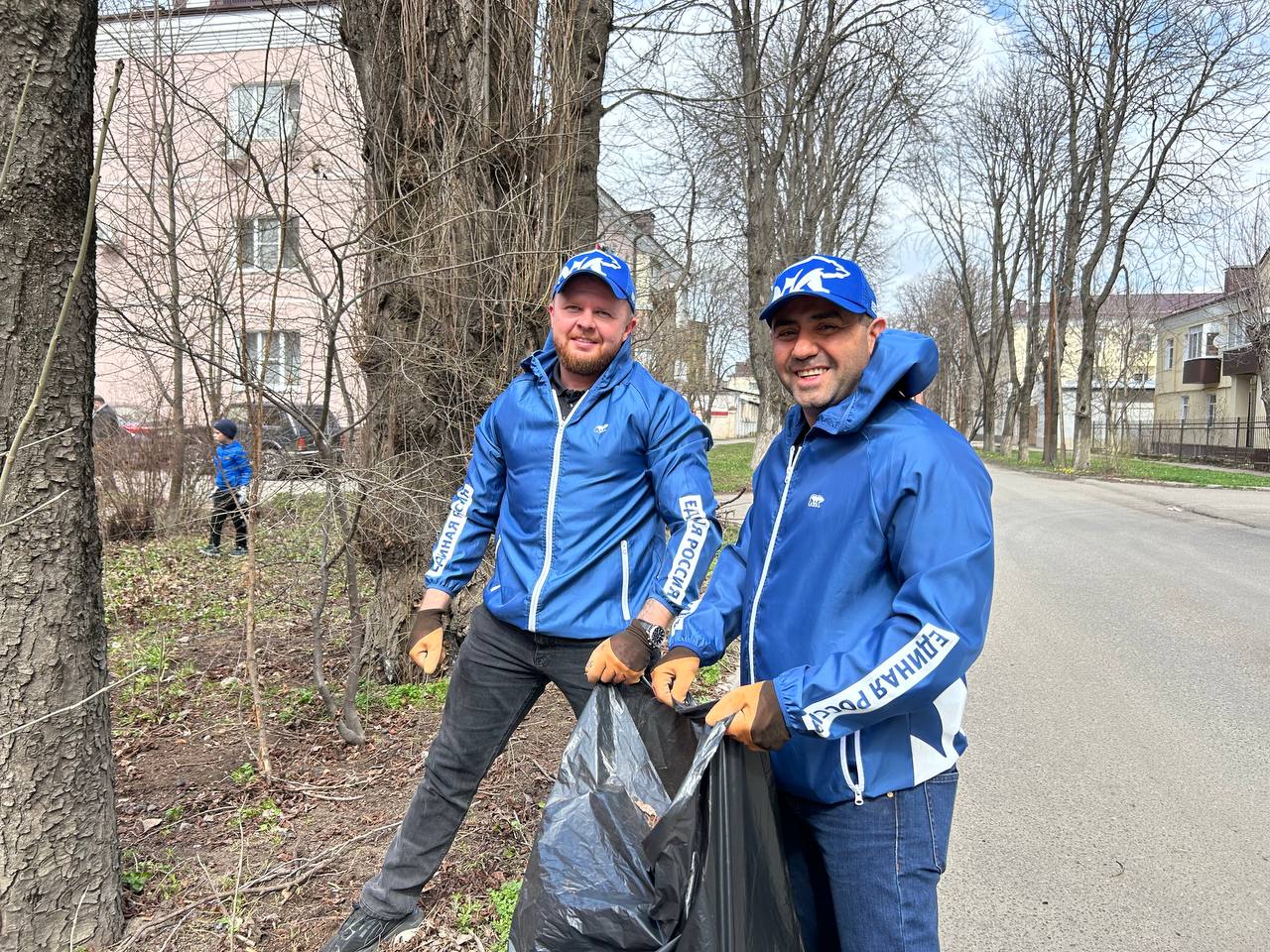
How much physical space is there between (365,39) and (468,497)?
2.99 metres

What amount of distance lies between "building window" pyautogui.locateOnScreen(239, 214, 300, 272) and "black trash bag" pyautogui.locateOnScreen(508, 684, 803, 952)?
2.68 m

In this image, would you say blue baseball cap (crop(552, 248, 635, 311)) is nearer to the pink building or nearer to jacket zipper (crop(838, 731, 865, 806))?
Answer: the pink building

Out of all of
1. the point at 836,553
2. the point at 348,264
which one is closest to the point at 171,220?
the point at 348,264

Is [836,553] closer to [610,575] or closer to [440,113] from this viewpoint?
[610,575]

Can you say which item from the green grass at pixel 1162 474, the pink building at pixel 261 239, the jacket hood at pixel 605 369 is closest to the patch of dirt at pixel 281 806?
the pink building at pixel 261 239

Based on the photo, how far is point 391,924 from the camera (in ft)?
8.28

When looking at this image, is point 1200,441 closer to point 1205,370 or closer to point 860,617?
point 1205,370

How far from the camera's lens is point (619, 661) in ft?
7.20

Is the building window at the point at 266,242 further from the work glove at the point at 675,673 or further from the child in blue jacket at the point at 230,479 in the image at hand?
the work glove at the point at 675,673

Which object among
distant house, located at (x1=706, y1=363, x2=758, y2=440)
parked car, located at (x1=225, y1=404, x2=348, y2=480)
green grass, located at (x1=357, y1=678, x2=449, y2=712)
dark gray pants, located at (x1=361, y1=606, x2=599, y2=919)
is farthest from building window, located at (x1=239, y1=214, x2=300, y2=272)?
distant house, located at (x1=706, y1=363, x2=758, y2=440)

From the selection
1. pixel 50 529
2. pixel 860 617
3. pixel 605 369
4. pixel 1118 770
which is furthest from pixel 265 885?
pixel 1118 770

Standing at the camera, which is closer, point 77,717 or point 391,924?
point 77,717

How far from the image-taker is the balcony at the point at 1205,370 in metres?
42.2

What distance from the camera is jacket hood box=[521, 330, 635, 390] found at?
265 centimetres
